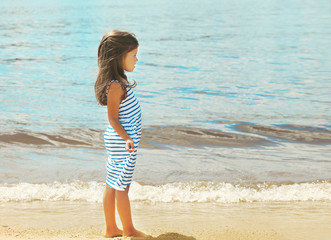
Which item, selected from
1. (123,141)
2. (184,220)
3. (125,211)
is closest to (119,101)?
(123,141)

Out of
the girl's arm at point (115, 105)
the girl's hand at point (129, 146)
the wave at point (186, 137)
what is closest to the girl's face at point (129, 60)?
the girl's arm at point (115, 105)

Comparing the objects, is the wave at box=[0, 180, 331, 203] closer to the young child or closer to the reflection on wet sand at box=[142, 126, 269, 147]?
the young child

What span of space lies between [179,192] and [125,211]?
1.81m

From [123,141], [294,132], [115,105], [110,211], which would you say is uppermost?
[115,105]

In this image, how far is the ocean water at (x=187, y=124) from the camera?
5.99 metres

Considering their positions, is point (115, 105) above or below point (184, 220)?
above

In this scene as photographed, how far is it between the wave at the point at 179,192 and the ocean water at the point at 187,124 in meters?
0.01

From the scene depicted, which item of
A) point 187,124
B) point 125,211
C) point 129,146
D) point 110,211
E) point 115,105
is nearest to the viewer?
point 129,146

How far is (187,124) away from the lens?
9.63 metres

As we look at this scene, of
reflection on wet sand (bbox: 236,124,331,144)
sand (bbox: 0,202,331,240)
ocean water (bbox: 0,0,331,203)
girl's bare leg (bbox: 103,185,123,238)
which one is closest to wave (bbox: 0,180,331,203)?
ocean water (bbox: 0,0,331,203)

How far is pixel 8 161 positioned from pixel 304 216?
14.0 ft

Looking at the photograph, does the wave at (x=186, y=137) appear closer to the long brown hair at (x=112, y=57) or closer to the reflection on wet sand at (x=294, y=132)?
the reflection on wet sand at (x=294, y=132)

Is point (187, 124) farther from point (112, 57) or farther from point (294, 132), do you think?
point (112, 57)

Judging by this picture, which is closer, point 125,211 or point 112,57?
point 112,57
